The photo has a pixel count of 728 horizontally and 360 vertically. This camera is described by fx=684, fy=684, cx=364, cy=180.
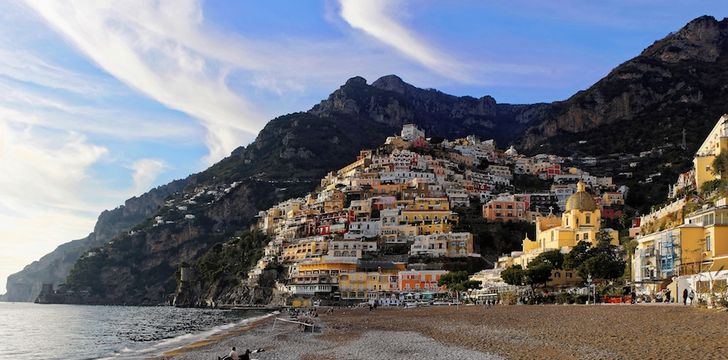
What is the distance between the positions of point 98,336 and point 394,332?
96.1 feet

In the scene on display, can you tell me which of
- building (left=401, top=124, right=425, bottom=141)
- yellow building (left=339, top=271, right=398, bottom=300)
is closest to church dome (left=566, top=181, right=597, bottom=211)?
yellow building (left=339, top=271, right=398, bottom=300)

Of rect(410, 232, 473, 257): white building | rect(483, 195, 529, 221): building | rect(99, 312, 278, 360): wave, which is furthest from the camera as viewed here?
rect(483, 195, 529, 221): building

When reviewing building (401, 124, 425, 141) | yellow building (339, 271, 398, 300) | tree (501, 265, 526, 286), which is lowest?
yellow building (339, 271, 398, 300)


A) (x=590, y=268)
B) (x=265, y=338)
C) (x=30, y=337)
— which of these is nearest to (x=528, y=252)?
(x=590, y=268)

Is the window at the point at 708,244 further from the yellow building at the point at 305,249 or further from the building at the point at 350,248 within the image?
the yellow building at the point at 305,249

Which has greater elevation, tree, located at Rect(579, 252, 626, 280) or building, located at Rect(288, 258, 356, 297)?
tree, located at Rect(579, 252, 626, 280)

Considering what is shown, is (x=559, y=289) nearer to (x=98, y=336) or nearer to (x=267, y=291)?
(x=98, y=336)

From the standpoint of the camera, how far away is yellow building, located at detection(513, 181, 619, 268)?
261 feet

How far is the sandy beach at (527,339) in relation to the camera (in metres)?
22.8

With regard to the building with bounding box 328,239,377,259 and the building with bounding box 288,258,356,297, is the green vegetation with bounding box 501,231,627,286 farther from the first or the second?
the building with bounding box 328,239,377,259

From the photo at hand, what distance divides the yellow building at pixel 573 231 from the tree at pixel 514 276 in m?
5.70

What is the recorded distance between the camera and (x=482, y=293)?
271ft

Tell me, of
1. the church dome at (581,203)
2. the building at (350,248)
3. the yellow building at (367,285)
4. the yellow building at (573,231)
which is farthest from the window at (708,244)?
the building at (350,248)

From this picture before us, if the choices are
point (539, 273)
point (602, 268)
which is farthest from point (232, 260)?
point (602, 268)
